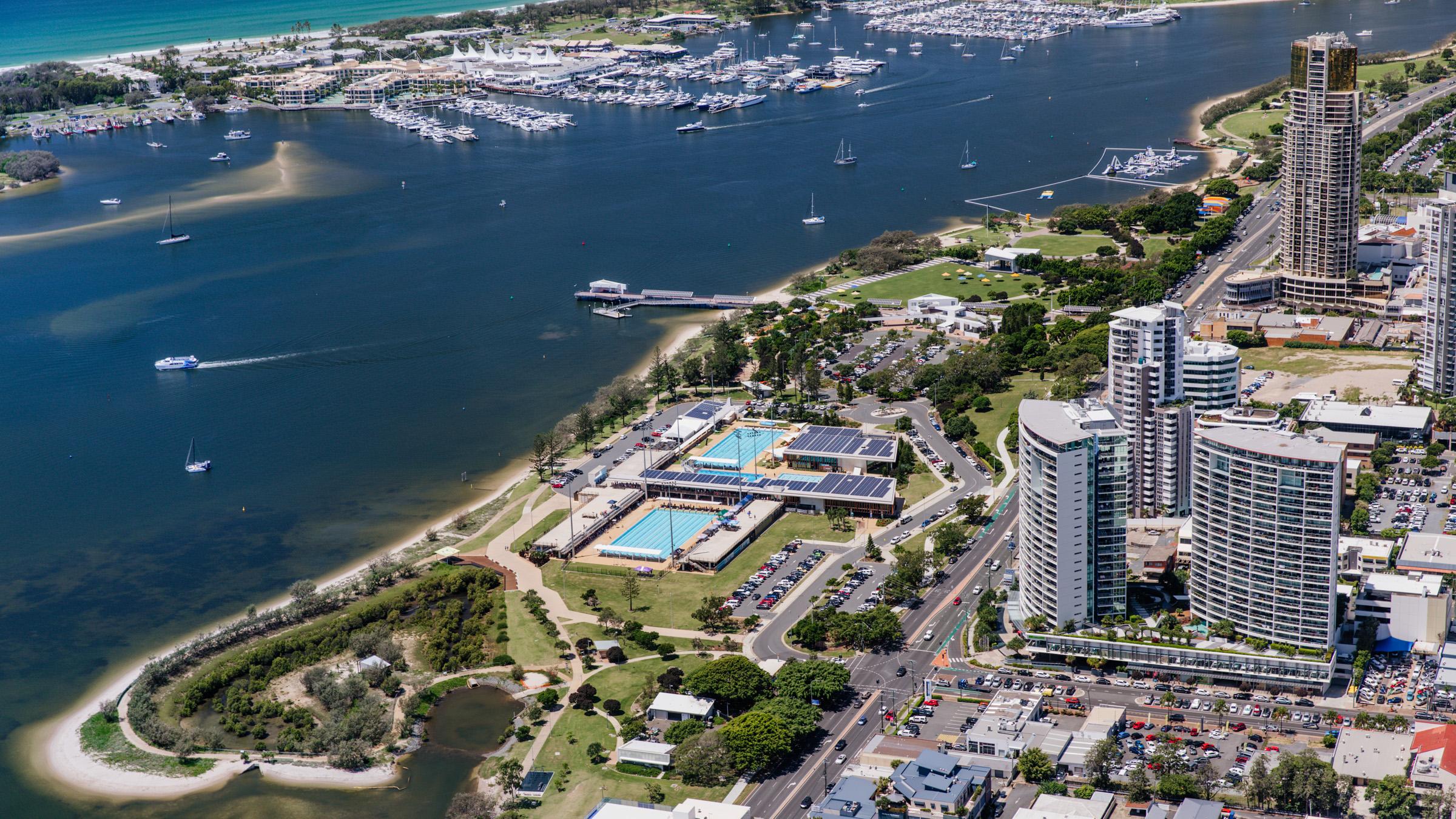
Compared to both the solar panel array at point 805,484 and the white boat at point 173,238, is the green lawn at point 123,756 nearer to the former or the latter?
the solar panel array at point 805,484

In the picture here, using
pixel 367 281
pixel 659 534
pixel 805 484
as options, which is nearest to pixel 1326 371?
pixel 805 484

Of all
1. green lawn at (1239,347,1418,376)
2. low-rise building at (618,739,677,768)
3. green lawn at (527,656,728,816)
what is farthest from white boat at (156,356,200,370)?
green lawn at (1239,347,1418,376)

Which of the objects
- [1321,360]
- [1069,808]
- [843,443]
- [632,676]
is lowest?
[1069,808]

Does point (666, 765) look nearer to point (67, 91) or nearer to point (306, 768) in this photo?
point (306, 768)

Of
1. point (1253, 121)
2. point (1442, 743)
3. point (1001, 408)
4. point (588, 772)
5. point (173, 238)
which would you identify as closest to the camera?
point (1442, 743)

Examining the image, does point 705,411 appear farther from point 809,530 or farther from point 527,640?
point 527,640

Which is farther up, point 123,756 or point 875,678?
point 875,678
